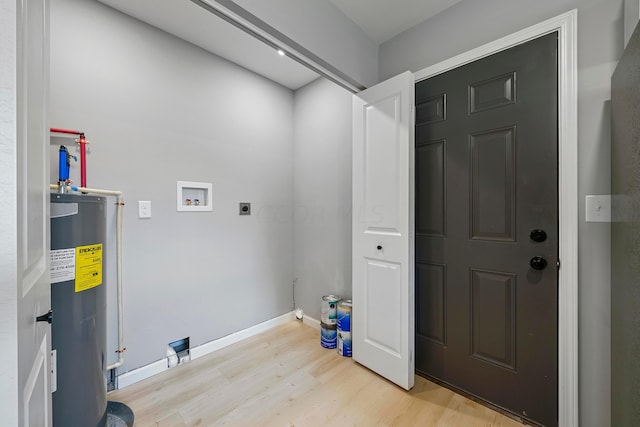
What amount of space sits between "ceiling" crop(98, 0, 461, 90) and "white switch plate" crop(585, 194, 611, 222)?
148cm

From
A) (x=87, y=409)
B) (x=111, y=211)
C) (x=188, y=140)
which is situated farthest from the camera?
(x=188, y=140)

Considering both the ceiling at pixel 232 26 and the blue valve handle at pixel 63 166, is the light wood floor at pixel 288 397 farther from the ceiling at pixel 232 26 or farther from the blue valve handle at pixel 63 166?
the ceiling at pixel 232 26

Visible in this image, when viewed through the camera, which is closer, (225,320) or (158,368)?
(158,368)

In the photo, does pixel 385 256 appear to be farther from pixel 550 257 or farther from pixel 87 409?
pixel 87 409

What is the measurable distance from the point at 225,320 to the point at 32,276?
193 centimetres

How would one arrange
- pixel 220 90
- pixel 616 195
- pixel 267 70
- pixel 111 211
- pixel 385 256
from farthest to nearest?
pixel 267 70 < pixel 220 90 < pixel 385 256 < pixel 111 211 < pixel 616 195

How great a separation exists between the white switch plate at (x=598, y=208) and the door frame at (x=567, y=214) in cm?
5

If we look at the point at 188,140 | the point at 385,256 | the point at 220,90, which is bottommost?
the point at 385,256

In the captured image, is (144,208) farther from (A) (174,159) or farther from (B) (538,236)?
(B) (538,236)

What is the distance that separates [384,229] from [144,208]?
5.84 feet

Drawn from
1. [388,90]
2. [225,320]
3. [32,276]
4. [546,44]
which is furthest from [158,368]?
[546,44]

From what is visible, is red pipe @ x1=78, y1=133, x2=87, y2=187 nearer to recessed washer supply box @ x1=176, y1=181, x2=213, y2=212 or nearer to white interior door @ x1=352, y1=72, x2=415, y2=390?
recessed washer supply box @ x1=176, y1=181, x2=213, y2=212

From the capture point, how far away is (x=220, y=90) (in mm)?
2295

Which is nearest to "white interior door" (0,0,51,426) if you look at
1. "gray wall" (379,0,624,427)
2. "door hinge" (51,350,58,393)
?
"door hinge" (51,350,58,393)
